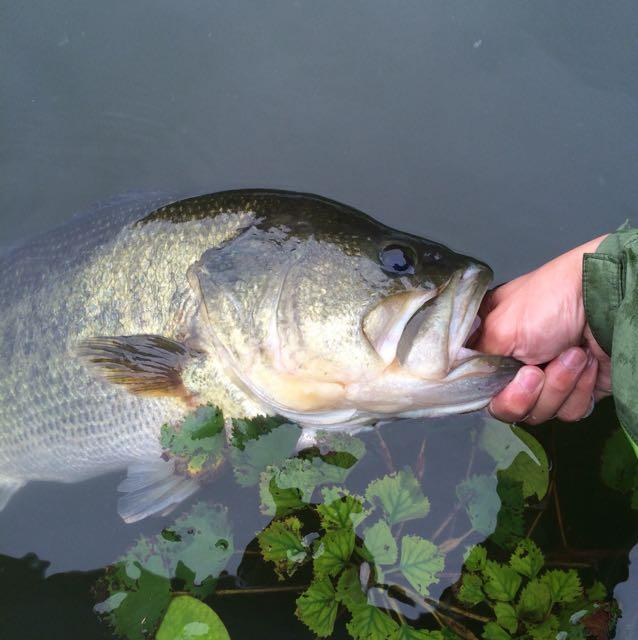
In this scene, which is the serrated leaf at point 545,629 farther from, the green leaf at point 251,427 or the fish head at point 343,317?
the green leaf at point 251,427

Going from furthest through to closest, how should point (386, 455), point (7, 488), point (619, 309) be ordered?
point (7, 488), point (386, 455), point (619, 309)

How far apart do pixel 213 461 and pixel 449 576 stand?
3.20 feet

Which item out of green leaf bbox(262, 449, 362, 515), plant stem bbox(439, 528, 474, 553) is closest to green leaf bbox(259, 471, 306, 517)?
green leaf bbox(262, 449, 362, 515)

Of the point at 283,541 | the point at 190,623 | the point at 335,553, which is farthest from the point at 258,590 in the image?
the point at 335,553

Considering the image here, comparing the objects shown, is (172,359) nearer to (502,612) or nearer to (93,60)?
(502,612)

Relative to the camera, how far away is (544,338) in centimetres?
194

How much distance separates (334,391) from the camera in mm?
1890

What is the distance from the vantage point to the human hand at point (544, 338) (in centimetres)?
191

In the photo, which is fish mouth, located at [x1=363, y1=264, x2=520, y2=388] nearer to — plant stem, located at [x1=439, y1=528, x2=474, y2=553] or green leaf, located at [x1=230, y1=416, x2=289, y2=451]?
green leaf, located at [x1=230, y1=416, x2=289, y2=451]

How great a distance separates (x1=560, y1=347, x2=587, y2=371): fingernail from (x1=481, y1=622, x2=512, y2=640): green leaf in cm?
87

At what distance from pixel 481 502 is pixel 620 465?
1.88 ft

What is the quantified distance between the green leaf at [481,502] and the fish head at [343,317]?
0.46 m

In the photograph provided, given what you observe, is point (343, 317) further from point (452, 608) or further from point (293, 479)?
point (452, 608)

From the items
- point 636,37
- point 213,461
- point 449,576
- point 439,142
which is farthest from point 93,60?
point 449,576
